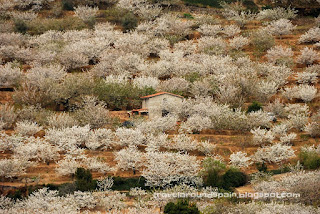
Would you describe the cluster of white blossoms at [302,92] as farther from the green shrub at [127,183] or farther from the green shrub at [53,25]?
the green shrub at [53,25]

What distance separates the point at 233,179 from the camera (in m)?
25.1

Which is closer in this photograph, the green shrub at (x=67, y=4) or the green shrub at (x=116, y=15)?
the green shrub at (x=116, y=15)

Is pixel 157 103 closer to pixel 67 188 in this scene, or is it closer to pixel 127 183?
pixel 127 183

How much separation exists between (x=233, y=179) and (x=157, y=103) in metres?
10.1

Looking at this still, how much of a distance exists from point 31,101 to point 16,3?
985 inches

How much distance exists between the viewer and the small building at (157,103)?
33.5 metres

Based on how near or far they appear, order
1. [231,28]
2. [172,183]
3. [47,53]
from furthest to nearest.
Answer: [231,28] < [47,53] < [172,183]

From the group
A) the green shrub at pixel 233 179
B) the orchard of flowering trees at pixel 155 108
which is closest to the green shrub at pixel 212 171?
the orchard of flowering trees at pixel 155 108

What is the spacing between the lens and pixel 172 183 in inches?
997

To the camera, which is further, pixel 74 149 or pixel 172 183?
pixel 74 149

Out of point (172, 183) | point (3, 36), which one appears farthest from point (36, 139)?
point (3, 36)

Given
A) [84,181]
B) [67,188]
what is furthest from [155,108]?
[67,188]

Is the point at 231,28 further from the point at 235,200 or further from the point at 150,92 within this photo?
the point at 235,200

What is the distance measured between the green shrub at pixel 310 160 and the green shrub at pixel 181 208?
27.3 ft
